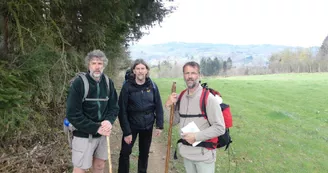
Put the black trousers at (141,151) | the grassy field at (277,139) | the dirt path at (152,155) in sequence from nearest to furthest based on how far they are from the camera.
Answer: the black trousers at (141,151), the dirt path at (152,155), the grassy field at (277,139)

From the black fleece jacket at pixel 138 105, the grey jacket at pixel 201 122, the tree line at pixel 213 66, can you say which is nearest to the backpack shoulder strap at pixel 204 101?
the grey jacket at pixel 201 122

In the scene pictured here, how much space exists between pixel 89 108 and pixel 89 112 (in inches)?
2.5

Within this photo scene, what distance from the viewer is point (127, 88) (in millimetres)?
4805

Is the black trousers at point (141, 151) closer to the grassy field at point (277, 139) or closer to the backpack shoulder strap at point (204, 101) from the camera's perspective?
the grassy field at point (277, 139)

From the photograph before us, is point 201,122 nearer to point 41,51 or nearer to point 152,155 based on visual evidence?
point 41,51

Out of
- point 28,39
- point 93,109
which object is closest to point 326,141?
point 93,109

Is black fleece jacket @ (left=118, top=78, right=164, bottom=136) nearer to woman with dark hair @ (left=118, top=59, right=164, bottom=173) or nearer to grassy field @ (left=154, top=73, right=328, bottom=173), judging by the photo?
woman with dark hair @ (left=118, top=59, right=164, bottom=173)

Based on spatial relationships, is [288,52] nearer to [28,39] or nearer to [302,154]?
[302,154]

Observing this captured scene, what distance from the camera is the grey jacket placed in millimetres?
3521

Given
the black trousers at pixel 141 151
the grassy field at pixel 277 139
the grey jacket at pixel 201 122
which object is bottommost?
the grassy field at pixel 277 139

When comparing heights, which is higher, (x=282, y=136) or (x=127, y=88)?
(x=127, y=88)

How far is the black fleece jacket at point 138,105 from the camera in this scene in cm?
481

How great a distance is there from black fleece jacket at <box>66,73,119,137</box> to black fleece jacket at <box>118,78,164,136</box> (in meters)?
0.56

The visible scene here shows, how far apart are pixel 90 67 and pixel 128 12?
4767mm
